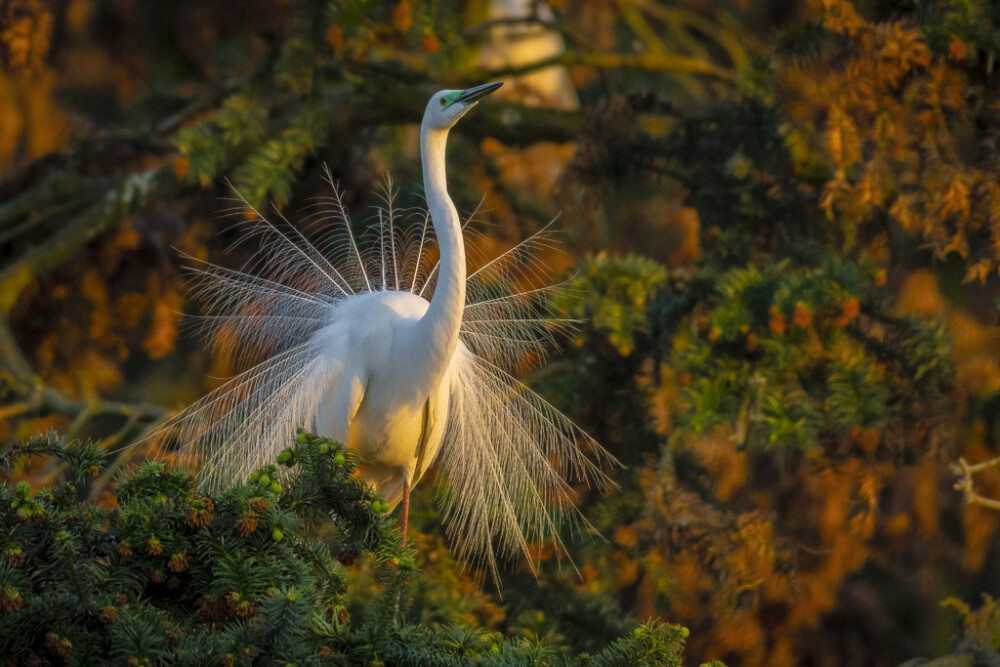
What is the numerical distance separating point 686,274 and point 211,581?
7.81 ft

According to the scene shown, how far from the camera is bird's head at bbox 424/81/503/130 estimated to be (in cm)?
335

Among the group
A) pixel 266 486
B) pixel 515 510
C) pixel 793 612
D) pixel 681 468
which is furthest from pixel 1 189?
pixel 793 612

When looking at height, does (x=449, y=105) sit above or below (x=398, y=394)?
above

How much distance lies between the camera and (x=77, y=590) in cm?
191

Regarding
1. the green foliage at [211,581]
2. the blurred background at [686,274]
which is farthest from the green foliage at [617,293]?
the green foliage at [211,581]

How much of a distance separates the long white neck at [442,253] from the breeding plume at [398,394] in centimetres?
6

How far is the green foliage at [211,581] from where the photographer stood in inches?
74.0

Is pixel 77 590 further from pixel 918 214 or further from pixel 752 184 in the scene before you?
pixel 752 184

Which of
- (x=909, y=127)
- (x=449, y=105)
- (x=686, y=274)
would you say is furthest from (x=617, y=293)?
(x=909, y=127)

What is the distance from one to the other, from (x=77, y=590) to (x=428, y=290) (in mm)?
2753

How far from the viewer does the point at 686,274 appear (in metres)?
4.07

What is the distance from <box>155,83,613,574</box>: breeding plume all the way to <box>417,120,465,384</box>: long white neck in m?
0.06

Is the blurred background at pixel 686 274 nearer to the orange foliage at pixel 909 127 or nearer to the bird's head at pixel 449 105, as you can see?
the orange foliage at pixel 909 127

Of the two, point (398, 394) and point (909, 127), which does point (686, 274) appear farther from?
point (398, 394)
